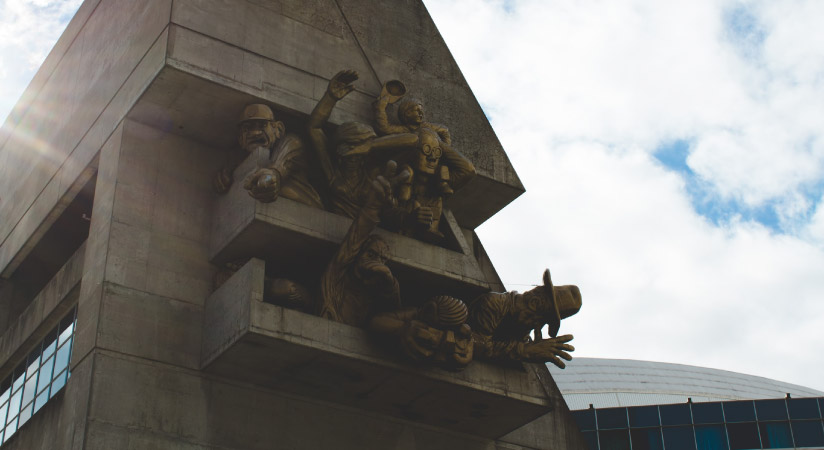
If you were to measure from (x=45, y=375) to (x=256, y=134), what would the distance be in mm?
5454

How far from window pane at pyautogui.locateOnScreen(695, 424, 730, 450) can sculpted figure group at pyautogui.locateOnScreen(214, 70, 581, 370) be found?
41849mm

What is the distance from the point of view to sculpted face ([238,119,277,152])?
1958 cm

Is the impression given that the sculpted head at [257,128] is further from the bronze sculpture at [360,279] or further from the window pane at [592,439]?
the window pane at [592,439]

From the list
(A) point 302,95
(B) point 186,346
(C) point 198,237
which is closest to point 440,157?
(A) point 302,95

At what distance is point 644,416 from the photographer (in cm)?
6094

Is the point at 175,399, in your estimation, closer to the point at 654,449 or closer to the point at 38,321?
the point at 38,321

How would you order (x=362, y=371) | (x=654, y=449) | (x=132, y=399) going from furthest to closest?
1. (x=654, y=449)
2. (x=362, y=371)
3. (x=132, y=399)

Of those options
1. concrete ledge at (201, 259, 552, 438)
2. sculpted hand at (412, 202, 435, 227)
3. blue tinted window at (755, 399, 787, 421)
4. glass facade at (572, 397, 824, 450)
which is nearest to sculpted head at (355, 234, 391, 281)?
concrete ledge at (201, 259, 552, 438)

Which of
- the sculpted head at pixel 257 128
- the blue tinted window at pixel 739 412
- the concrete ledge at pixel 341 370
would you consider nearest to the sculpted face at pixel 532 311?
the concrete ledge at pixel 341 370

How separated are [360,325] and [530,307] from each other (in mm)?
3133

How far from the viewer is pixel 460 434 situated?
20141mm

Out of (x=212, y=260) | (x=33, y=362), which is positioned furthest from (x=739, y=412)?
(x=212, y=260)

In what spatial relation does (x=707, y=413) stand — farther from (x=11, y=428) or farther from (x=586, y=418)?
(x=11, y=428)

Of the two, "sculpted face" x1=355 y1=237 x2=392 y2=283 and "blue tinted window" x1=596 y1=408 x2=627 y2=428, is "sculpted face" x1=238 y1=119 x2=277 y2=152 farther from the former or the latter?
"blue tinted window" x1=596 y1=408 x2=627 y2=428
